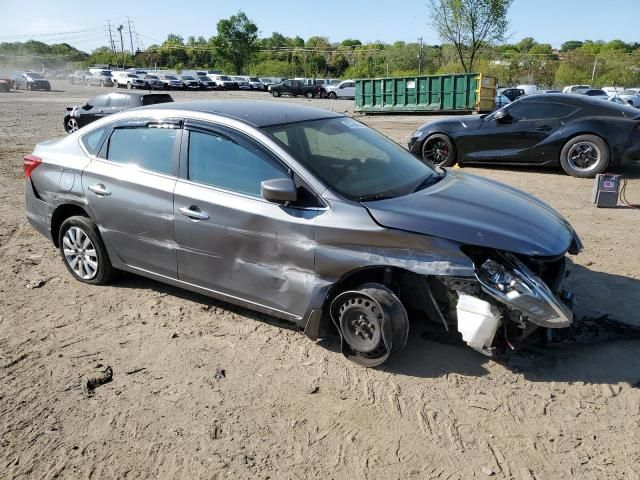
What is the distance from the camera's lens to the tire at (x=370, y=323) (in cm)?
342

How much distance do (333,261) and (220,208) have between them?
93 cm

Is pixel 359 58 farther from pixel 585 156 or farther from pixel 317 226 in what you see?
pixel 317 226

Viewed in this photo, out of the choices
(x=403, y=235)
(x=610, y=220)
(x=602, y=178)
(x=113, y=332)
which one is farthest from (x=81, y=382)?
(x=602, y=178)

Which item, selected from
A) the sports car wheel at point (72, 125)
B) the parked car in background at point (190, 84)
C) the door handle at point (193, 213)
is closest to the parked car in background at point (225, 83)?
the parked car in background at point (190, 84)

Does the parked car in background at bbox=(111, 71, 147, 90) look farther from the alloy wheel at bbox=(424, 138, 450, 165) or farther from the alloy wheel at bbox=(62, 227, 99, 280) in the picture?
the alloy wheel at bbox=(62, 227, 99, 280)

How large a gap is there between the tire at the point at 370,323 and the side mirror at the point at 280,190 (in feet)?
2.39

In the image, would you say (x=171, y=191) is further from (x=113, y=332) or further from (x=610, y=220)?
(x=610, y=220)

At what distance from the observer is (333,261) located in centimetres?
350

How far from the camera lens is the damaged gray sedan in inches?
131

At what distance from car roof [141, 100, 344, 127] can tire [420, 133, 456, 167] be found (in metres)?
6.13

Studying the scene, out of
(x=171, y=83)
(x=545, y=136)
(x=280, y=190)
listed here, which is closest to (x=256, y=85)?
(x=171, y=83)

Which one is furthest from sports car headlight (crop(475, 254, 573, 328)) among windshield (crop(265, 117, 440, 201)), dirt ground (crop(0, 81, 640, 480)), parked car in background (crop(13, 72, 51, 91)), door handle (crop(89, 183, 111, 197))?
parked car in background (crop(13, 72, 51, 91))

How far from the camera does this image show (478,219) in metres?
3.45

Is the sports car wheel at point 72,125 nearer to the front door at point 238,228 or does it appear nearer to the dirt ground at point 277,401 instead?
the dirt ground at point 277,401
